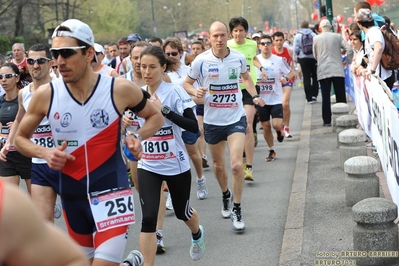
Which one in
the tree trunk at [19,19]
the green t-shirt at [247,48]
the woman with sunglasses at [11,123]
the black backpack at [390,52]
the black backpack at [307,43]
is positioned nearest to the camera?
the woman with sunglasses at [11,123]

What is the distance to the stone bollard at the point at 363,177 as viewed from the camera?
863cm

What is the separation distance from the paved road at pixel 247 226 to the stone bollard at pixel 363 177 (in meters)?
0.83

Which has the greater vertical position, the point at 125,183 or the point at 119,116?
the point at 119,116

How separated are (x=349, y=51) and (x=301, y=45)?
422cm

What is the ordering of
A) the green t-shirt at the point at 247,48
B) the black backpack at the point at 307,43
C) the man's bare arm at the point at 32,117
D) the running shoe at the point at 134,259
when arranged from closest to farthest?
the man's bare arm at the point at 32,117 → the running shoe at the point at 134,259 → the green t-shirt at the point at 247,48 → the black backpack at the point at 307,43

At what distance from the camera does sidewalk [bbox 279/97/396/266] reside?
727cm

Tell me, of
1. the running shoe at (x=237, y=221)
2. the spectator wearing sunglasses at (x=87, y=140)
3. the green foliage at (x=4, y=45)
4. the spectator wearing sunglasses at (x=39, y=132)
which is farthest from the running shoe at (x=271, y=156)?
the green foliage at (x=4, y=45)

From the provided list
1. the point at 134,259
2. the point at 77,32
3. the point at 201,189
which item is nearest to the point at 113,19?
the point at 201,189

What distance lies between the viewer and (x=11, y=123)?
879 cm

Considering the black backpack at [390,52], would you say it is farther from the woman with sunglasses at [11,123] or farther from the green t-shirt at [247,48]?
the woman with sunglasses at [11,123]

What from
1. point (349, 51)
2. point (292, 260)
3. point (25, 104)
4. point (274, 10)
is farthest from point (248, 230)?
point (274, 10)

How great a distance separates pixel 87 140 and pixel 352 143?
6479 millimetres

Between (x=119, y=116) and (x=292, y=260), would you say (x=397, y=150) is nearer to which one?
(x=292, y=260)

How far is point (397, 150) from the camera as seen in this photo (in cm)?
740
